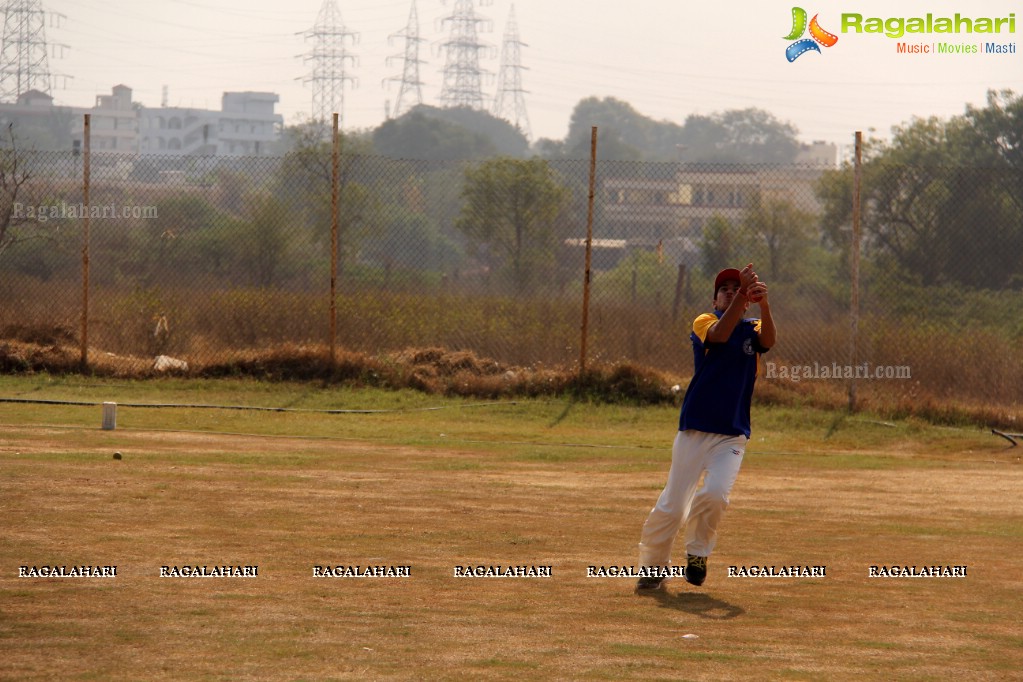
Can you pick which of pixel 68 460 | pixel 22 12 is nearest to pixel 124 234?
pixel 68 460

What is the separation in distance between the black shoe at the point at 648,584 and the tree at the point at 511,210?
1173cm

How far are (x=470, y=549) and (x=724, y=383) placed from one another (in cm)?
200

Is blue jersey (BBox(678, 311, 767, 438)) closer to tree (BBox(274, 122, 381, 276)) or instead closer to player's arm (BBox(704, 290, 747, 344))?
player's arm (BBox(704, 290, 747, 344))

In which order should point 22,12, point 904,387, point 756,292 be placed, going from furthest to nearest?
point 22,12 → point 904,387 → point 756,292

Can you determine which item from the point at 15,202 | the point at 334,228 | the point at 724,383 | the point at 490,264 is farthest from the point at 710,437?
the point at 15,202

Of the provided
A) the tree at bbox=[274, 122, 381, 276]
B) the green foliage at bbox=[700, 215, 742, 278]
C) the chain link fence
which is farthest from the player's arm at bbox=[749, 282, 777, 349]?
the green foliage at bbox=[700, 215, 742, 278]

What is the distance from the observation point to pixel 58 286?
18.8 m

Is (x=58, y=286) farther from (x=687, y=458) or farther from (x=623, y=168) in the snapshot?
(x=687, y=458)

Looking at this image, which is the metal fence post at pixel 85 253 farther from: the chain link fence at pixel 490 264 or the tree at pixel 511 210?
the tree at pixel 511 210

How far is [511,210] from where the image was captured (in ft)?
65.1

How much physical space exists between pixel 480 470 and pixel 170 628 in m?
5.95

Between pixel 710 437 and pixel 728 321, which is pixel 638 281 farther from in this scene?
pixel 728 321

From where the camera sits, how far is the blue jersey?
745cm

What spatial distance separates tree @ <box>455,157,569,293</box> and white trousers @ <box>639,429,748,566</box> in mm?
→ 11520
